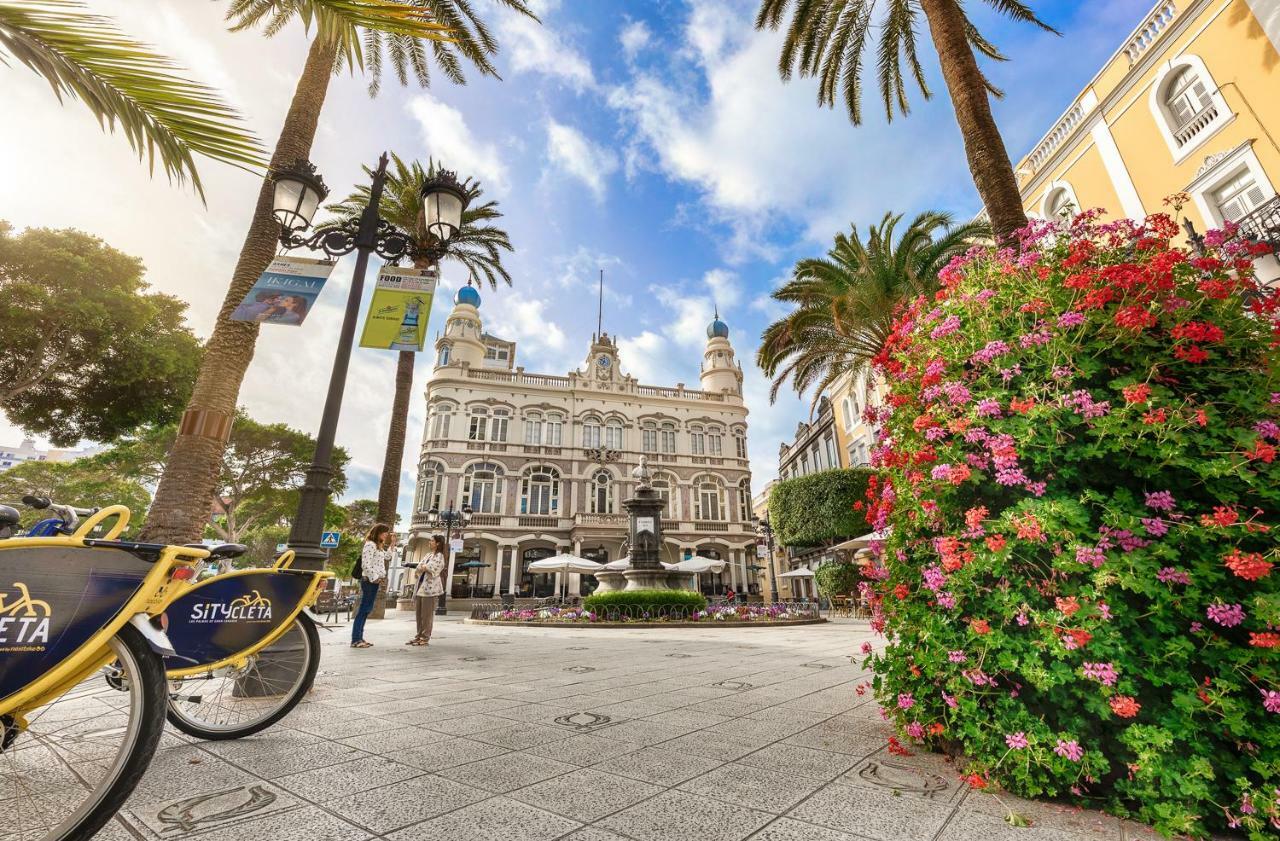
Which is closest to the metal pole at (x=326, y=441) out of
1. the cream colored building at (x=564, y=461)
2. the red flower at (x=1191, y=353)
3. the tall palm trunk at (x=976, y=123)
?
the red flower at (x=1191, y=353)

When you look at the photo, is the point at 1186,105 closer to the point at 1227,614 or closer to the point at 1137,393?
the point at 1137,393

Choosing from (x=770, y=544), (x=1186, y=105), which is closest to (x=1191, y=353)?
(x=1186, y=105)

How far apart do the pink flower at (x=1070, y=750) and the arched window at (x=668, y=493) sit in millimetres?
28924

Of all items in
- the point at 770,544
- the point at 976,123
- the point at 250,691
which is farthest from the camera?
the point at 770,544

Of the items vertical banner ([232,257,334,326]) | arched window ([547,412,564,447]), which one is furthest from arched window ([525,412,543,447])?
vertical banner ([232,257,334,326])

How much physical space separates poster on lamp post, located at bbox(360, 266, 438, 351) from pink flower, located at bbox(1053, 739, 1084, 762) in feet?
19.6

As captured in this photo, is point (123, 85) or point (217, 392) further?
point (217, 392)

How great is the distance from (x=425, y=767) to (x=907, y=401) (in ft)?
11.0

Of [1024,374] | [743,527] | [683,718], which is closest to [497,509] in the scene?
[743,527]

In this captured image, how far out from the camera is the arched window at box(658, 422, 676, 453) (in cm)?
3275

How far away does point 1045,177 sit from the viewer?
16156 mm

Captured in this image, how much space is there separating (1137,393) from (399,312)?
20.4ft

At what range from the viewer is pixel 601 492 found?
30797mm

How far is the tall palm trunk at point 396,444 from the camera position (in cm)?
1440
